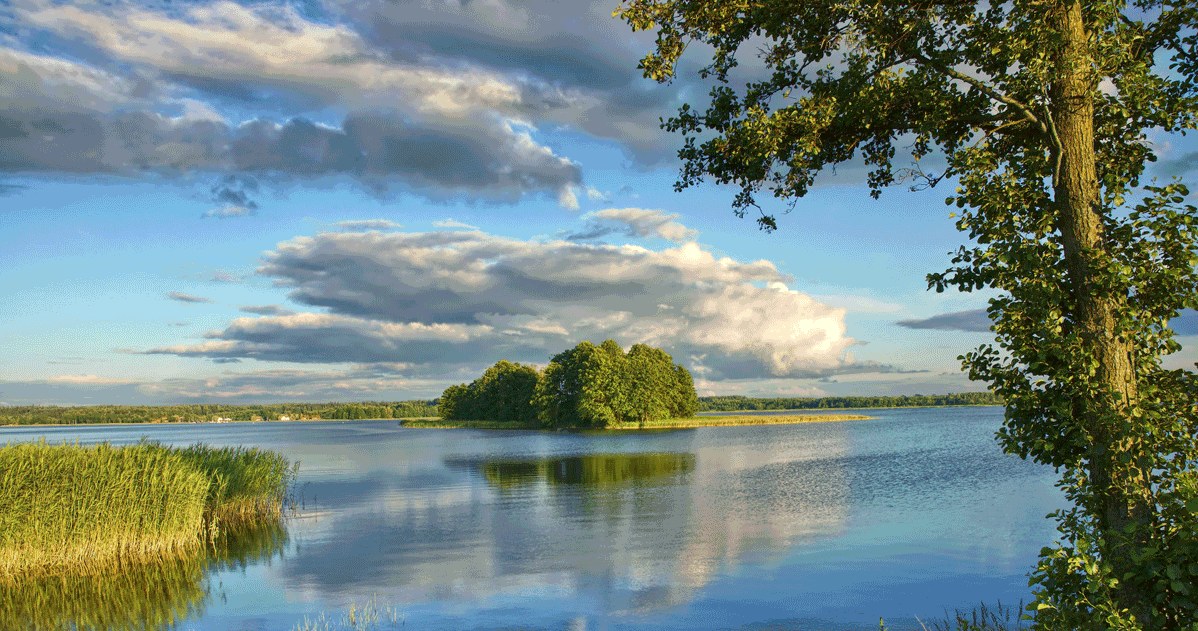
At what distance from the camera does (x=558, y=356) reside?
124625 mm

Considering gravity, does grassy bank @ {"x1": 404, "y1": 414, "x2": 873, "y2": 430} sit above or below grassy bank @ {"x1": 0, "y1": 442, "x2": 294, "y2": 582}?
below

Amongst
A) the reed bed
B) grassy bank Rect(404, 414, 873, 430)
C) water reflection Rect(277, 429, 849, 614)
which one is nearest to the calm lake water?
water reflection Rect(277, 429, 849, 614)

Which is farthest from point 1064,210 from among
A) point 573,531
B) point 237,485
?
point 237,485

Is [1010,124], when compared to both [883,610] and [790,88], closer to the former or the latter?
[790,88]

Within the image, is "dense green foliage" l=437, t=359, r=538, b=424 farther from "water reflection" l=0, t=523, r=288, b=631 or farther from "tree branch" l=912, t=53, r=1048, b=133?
"tree branch" l=912, t=53, r=1048, b=133

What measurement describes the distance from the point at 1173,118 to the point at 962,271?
114 inches

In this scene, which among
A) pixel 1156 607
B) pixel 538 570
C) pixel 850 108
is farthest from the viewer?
pixel 538 570

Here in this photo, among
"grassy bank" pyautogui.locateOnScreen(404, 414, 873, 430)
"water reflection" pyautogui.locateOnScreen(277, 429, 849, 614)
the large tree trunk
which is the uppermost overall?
the large tree trunk

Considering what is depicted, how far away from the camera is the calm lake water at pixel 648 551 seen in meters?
16.1

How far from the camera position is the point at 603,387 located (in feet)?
359

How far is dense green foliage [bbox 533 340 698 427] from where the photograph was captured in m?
108

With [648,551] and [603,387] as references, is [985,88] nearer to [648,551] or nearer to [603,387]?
[648,551]

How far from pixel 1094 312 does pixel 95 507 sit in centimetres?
2188

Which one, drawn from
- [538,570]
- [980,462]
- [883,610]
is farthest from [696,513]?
[980,462]
